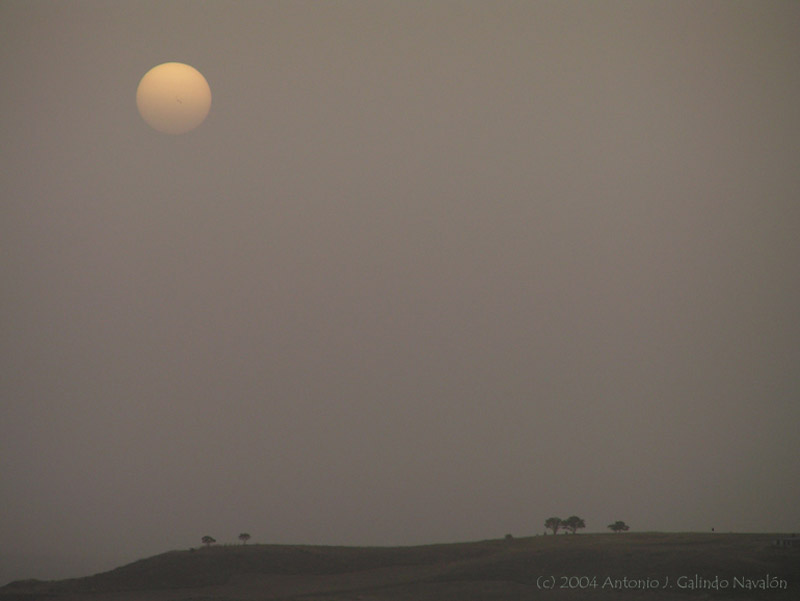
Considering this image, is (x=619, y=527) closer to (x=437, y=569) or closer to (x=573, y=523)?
(x=573, y=523)

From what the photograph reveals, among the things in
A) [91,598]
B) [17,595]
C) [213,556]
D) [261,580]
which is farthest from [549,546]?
[17,595]

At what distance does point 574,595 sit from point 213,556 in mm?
43818

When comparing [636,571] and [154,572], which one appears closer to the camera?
[636,571]

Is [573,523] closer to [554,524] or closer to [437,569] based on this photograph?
[554,524]

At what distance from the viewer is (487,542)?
86188 millimetres

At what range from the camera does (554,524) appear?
119 m

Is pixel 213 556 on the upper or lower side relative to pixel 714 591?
upper

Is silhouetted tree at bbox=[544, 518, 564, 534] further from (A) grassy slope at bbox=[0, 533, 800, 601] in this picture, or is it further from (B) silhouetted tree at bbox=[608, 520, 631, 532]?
(A) grassy slope at bbox=[0, 533, 800, 601]

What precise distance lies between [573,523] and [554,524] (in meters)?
3.18

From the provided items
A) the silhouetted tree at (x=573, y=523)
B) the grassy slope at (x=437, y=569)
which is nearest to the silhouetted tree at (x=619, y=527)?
the silhouetted tree at (x=573, y=523)

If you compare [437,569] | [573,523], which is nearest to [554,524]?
[573,523]

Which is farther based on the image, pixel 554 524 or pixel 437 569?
pixel 554 524

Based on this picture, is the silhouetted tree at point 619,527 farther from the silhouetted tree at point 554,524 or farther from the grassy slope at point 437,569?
the grassy slope at point 437,569

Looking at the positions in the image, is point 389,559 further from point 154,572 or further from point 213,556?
point 154,572
